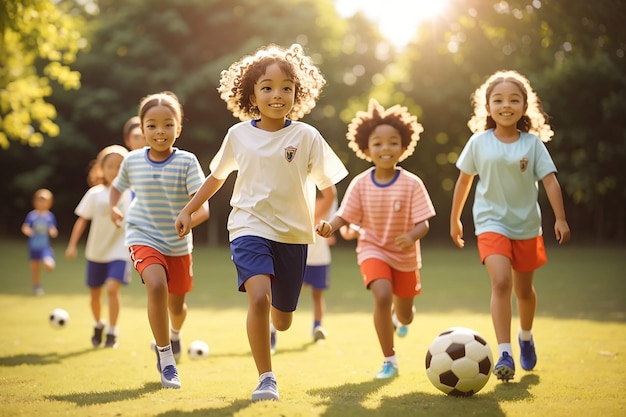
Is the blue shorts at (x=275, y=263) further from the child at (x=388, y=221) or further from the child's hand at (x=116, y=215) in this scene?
the child's hand at (x=116, y=215)

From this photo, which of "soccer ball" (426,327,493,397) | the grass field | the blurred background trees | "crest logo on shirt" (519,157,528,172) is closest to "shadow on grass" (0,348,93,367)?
the grass field

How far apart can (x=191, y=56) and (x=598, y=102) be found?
1494 cm

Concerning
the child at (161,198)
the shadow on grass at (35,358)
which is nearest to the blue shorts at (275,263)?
the child at (161,198)

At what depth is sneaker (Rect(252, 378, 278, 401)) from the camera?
14.8 ft

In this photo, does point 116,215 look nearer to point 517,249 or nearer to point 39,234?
point 517,249

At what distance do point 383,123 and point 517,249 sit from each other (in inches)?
61.2

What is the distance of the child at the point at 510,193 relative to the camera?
18.3 feet

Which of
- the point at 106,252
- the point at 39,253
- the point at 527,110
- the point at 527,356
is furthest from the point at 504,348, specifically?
the point at 39,253

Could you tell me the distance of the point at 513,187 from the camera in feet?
18.9

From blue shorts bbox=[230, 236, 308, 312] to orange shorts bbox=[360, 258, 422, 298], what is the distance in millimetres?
1029

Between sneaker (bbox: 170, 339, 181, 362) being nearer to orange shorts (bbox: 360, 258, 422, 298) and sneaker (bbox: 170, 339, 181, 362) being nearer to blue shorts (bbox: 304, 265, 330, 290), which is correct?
orange shorts (bbox: 360, 258, 422, 298)

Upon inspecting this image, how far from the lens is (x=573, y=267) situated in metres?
17.9

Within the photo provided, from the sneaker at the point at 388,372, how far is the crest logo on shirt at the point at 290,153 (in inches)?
73.3

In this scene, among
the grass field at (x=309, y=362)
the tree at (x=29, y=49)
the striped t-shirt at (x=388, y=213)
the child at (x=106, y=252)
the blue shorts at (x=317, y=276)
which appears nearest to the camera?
the grass field at (x=309, y=362)
